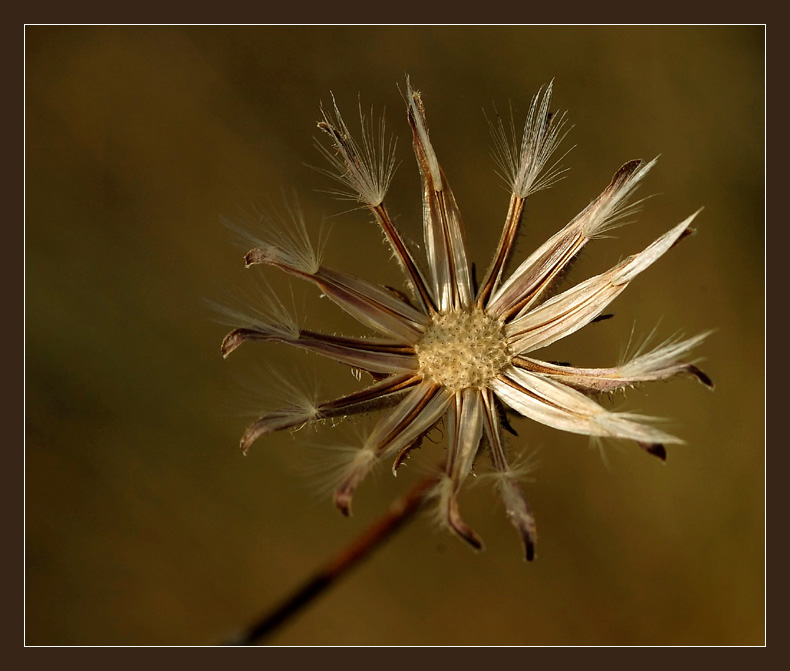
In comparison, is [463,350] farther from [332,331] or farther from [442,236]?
[332,331]

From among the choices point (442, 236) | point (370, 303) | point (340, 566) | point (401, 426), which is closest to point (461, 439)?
point (401, 426)

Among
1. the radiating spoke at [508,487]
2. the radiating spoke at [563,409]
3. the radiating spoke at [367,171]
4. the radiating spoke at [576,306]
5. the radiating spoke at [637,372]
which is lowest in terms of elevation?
→ the radiating spoke at [508,487]

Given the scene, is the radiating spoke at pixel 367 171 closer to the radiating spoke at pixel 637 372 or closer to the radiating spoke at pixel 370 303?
the radiating spoke at pixel 370 303

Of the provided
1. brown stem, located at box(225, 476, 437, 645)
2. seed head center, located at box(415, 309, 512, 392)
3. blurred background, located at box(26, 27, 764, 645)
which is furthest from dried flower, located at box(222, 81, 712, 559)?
blurred background, located at box(26, 27, 764, 645)

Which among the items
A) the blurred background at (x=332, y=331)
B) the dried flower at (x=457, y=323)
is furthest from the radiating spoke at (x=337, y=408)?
the blurred background at (x=332, y=331)

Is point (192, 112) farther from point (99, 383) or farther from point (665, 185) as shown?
point (665, 185)
